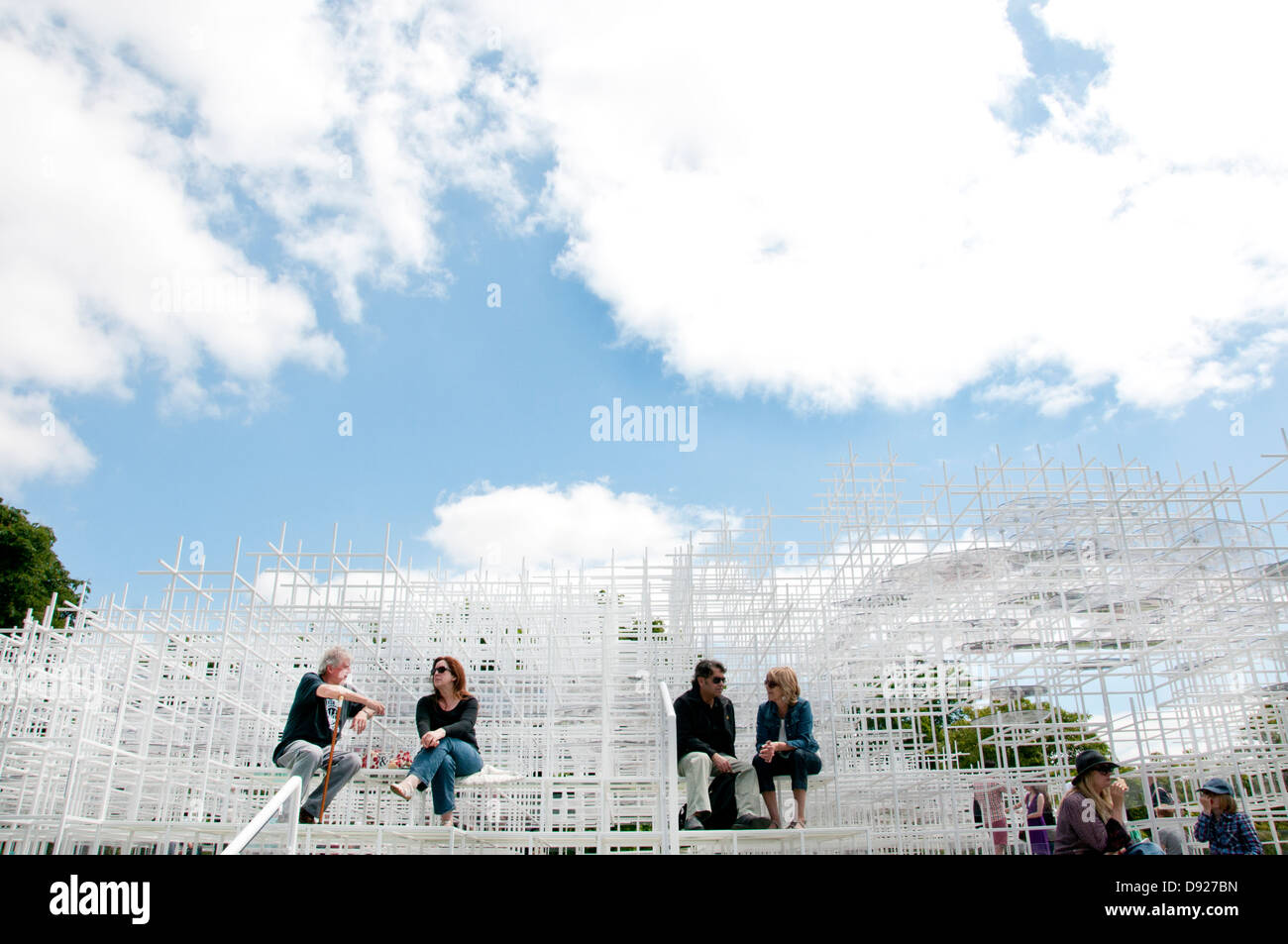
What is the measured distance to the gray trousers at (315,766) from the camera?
5395 mm

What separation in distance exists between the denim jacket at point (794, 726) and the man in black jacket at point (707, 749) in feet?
0.81

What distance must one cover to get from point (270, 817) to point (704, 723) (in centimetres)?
307

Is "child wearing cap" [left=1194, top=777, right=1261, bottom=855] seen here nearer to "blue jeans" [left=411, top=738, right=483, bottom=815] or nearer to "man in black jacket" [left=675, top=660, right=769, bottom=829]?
"man in black jacket" [left=675, top=660, right=769, bottom=829]

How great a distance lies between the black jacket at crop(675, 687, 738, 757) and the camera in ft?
20.0

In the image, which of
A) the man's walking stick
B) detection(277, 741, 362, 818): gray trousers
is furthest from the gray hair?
detection(277, 741, 362, 818): gray trousers

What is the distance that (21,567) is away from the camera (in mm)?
21922

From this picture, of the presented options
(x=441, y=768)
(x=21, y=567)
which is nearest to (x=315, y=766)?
(x=441, y=768)

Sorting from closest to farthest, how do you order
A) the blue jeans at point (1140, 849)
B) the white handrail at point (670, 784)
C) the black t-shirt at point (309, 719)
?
the blue jeans at point (1140, 849) < the white handrail at point (670, 784) < the black t-shirt at point (309, 719)

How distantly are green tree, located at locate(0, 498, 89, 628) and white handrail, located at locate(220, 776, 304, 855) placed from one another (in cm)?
2072

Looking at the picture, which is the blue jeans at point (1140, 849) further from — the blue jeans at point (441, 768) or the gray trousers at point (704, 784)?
the blue jeans at point (441, 768)

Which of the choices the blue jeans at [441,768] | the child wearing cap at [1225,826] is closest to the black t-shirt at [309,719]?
the blue jeans at [441,768]

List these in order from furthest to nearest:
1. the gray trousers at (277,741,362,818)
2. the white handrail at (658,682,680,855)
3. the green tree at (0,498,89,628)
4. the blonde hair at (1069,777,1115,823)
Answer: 1. the green tree at (0,498,89,628)
2. the gray trousers at (277,741,362,818)
3. the white handrail at (658,682,680,855)
4. the blonde hair at (1069,777,1115,823)

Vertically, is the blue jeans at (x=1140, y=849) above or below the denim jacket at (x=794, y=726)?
below
